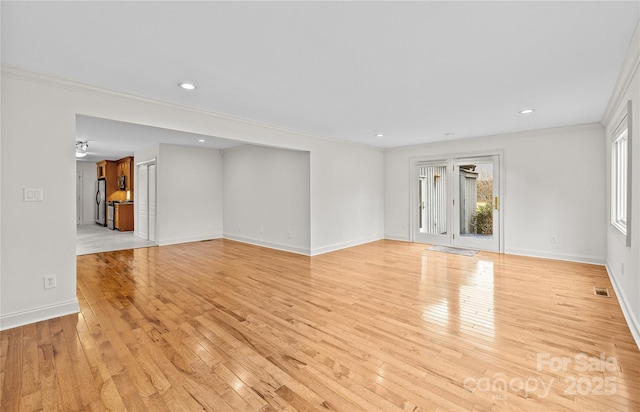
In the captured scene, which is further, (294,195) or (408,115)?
(294,195)

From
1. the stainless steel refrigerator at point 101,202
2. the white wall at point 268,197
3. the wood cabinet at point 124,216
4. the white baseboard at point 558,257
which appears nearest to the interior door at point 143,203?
the wood cabinet at point 124,216

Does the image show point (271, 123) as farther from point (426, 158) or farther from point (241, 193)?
point (426, 158)

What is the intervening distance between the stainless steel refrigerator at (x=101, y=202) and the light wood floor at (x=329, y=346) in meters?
7.48

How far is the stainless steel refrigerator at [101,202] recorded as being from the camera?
1041 cm

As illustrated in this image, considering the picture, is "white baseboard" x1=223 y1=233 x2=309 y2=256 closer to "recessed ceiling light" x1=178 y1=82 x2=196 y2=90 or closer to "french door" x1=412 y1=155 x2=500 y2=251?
"french door" x1=412 y1=155 x2=500 y2=251

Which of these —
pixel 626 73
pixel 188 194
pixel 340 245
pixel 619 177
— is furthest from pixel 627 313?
pixel 188 194

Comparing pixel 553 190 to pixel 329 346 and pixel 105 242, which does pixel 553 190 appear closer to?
pixel 329 346

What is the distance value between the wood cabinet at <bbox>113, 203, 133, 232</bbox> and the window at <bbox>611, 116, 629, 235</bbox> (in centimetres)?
1122

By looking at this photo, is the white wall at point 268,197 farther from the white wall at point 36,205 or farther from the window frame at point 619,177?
the window frame at point 619,177

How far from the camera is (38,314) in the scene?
9.44 ft

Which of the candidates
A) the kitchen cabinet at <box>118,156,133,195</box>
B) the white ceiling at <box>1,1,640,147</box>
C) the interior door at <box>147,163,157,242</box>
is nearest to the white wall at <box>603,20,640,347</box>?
the white ceiling at <box>1,1,640,147</box>

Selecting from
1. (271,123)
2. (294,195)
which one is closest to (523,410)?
(271,123)

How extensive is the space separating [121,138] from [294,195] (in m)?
3.90

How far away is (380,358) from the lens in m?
2.21
